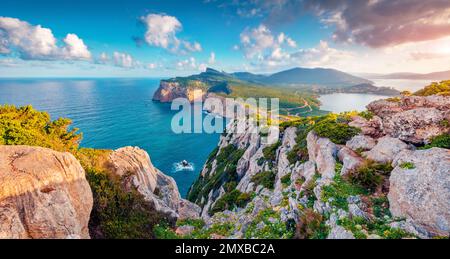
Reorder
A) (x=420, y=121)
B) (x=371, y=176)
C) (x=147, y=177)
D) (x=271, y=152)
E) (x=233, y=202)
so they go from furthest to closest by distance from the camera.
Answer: (x=271, y=152) → (x=147, y=177) → (x=233, y=202) → (x=420, y=121) → (x=371, y=176)

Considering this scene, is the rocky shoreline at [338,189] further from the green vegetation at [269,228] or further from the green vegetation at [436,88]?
the green vegetation at [436,88]

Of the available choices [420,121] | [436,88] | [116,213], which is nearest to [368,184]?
[420,121]

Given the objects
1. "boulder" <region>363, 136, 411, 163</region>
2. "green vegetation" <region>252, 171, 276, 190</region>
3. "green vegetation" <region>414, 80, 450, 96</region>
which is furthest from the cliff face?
"green vegetation" <region>252, 171, 276, 190</region>

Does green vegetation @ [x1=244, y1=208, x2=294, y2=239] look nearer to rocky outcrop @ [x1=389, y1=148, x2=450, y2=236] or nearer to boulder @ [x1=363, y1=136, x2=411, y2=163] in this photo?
rocky outcrop @ [x1=389, y1=148, x2=450, y2=236]

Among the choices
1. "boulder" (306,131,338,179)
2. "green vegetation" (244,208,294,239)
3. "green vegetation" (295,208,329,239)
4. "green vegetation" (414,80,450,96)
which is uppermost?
"green vegetation" (414,80,450,96)

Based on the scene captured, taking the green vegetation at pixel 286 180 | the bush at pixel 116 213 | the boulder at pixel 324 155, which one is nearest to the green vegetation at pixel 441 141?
the boulder at pixel 324 155

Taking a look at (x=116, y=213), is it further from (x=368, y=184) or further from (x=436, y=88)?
(x=436, y=88)

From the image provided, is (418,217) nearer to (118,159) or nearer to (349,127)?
(349,127)
